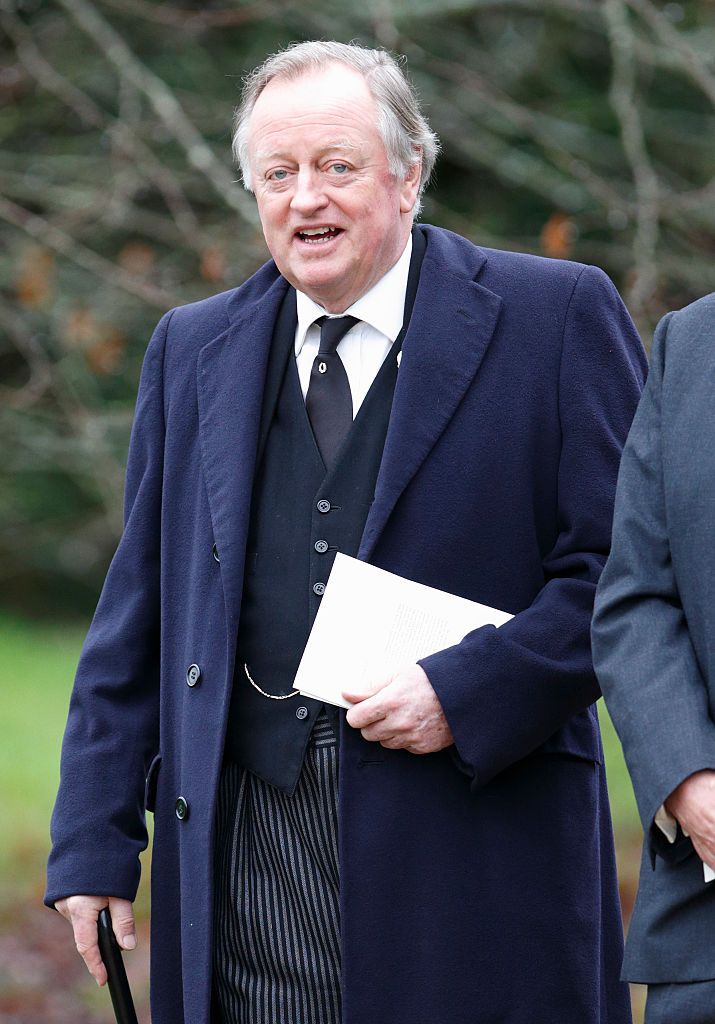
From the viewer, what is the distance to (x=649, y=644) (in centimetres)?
222

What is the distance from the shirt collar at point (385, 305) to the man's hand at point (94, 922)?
3.58ft

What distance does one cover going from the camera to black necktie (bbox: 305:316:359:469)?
2766 mm

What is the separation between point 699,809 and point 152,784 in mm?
1201

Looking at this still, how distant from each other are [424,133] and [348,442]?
1.93 feet

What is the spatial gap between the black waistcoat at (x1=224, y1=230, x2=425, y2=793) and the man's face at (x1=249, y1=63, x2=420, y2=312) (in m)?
0.18

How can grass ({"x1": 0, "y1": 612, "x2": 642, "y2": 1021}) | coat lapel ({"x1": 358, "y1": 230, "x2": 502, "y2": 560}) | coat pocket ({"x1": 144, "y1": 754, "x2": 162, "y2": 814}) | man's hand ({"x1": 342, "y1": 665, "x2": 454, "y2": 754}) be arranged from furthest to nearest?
grass ({"x1": 0, "y1": 612, "x2": 642, "y2": 1021})
coat pocket ({"x1": 144, "y1": 754, "x2": 162, "y2": 814})
coat lapel ({"x1": 358, "y1": 230, "x2": 502, "y2": 560})
man's hand ({"x1": 342, "y1": 665, "x2": 454, "y2": 754})

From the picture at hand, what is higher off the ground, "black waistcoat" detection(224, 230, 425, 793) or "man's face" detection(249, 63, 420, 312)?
"man's face" detection(249, 63, 420, 312)

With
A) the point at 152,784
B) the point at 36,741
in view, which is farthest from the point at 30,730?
the point at 152,784

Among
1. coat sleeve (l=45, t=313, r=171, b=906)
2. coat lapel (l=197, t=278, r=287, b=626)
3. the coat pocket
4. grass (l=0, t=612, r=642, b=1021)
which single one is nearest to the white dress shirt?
coat lapel (l=197, t=278, r=287, b=626)

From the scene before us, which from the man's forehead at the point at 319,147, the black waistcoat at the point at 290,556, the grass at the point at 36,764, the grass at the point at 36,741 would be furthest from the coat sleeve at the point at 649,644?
the grass at the point at 36,741

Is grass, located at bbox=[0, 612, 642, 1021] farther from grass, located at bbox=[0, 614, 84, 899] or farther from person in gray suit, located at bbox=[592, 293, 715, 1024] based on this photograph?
person in gray suit, located at bbox=[592, 293, 715, 1024]

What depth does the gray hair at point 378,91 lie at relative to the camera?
275 cm

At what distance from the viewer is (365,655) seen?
8.51ft

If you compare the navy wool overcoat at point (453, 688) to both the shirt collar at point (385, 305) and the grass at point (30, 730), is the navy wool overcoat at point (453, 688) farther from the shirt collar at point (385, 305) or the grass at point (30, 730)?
the grass at point (30, 730)
